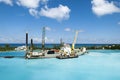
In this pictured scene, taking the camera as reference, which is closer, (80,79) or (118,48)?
(80,79)

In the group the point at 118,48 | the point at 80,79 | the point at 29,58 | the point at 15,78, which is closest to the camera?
the point at 80,79

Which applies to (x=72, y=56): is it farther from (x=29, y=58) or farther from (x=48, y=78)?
(x=48, y=78)

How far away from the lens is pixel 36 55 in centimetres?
5312

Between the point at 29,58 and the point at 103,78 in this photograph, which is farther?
the point at 29,58

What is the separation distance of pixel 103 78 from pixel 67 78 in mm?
4163

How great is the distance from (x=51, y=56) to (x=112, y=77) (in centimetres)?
2762

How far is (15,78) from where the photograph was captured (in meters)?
28.8

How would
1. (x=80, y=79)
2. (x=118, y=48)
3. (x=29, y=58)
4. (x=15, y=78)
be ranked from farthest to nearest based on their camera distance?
(x=118, y=48) → (x=29, y=58) → (x=15, y=78) → (x=80, y=79)

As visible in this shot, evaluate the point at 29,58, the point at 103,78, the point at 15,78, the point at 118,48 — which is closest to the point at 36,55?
Result: the point at 29,58

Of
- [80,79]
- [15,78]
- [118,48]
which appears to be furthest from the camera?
[118,48]

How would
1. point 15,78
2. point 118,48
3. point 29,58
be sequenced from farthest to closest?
point 118,48, point 29,58, point 15,78

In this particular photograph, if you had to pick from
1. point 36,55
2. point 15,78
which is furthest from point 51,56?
point 15,78

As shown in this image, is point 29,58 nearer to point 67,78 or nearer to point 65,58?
point 65,58

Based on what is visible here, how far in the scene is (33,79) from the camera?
2766 centimetres
